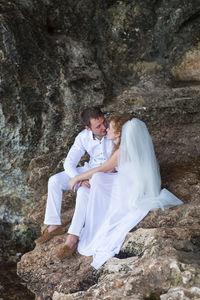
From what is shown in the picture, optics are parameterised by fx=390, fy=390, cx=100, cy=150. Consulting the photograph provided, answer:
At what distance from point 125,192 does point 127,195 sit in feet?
0.14

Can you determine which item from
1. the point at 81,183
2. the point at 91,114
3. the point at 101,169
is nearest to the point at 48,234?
the point at 81,183

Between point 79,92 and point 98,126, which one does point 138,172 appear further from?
point 79,92

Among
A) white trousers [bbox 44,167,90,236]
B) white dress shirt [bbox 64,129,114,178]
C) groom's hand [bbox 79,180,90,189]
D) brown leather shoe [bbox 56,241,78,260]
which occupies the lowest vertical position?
brown leather shoe [bbox 56,241,78,260]

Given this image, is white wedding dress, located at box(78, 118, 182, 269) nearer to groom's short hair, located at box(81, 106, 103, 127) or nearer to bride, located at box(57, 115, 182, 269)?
bride, located at box(57, 115, 182, 269)

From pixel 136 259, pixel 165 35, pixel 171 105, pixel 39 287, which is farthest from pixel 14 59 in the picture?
pixel 136 259

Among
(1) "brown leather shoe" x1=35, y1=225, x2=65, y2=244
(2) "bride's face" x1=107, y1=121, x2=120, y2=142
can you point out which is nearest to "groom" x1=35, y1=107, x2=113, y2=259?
(1) "brown leather shoe" x1=35, y1=225, x2=65, y2=244

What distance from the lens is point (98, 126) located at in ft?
16.4

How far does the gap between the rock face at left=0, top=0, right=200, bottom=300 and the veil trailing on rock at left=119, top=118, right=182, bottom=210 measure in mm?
208

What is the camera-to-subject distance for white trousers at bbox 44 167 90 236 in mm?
4578

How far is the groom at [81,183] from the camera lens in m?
4.56

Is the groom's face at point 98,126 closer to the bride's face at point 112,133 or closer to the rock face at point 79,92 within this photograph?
the bride's face at point 112,133

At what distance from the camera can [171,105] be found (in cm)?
695

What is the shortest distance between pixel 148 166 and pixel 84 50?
4.06 meters

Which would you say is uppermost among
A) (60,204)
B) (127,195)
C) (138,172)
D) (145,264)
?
(138,172)
